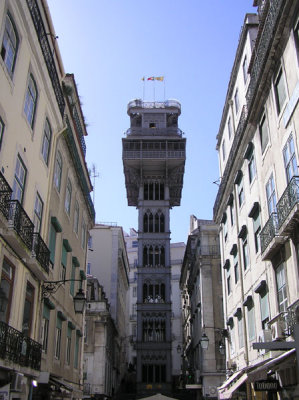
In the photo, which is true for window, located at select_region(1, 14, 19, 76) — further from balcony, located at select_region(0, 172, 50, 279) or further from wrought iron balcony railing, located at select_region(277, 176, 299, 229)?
wrought iron balcony railing, located at select_region(277, 176, 299, 229)

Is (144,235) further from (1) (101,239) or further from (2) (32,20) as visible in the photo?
(2) (32,20)

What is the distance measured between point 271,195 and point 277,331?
→ 15.9ft

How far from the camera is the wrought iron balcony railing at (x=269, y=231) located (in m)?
14.4

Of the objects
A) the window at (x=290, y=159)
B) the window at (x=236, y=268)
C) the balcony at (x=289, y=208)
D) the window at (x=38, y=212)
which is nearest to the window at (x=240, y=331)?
the window at (x=236, y=268)

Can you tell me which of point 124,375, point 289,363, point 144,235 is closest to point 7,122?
point 289,363

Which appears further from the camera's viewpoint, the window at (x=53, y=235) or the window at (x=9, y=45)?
the window at (x=53, y=235)

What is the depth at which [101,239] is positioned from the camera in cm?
5441

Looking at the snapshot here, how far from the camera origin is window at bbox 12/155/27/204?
44.2 feet

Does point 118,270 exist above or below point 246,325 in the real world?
above

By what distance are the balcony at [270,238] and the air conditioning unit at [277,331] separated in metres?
2.23

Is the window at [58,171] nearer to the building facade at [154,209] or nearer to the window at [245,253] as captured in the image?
the window at [245,253]

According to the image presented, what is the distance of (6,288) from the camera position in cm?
1264

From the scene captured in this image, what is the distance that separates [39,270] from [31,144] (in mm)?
3974

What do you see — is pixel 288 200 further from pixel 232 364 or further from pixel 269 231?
pixel 232 364
